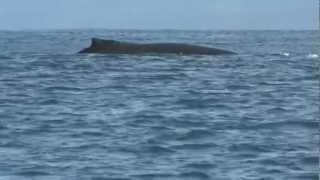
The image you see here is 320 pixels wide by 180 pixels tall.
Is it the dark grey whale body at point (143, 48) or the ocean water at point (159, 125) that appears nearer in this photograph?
the ocean water at point (159, 125)

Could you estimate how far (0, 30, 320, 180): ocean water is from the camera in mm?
15805

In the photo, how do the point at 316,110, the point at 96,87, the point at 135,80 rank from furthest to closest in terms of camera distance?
the point at 135,80
the point at 96,87
the point at 316,110

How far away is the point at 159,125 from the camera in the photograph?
815 inches

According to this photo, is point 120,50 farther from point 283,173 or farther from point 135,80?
point 283,173

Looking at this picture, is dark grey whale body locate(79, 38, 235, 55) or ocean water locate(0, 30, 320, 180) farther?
dark grey whale body locate(79, 38, 235, 55)

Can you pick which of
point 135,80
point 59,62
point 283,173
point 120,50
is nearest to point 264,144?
point 283,173

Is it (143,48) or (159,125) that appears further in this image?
(143,48)

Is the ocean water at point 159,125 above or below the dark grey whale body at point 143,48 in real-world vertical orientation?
above

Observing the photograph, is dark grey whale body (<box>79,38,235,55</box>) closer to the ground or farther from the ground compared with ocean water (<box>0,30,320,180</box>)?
closer to the ground

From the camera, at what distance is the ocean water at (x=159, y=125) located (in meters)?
15.8

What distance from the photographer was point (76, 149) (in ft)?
57.4

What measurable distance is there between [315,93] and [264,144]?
1074cm

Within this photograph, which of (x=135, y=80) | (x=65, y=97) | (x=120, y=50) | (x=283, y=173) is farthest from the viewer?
(x=120, y=50)

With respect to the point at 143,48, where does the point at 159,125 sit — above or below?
above
